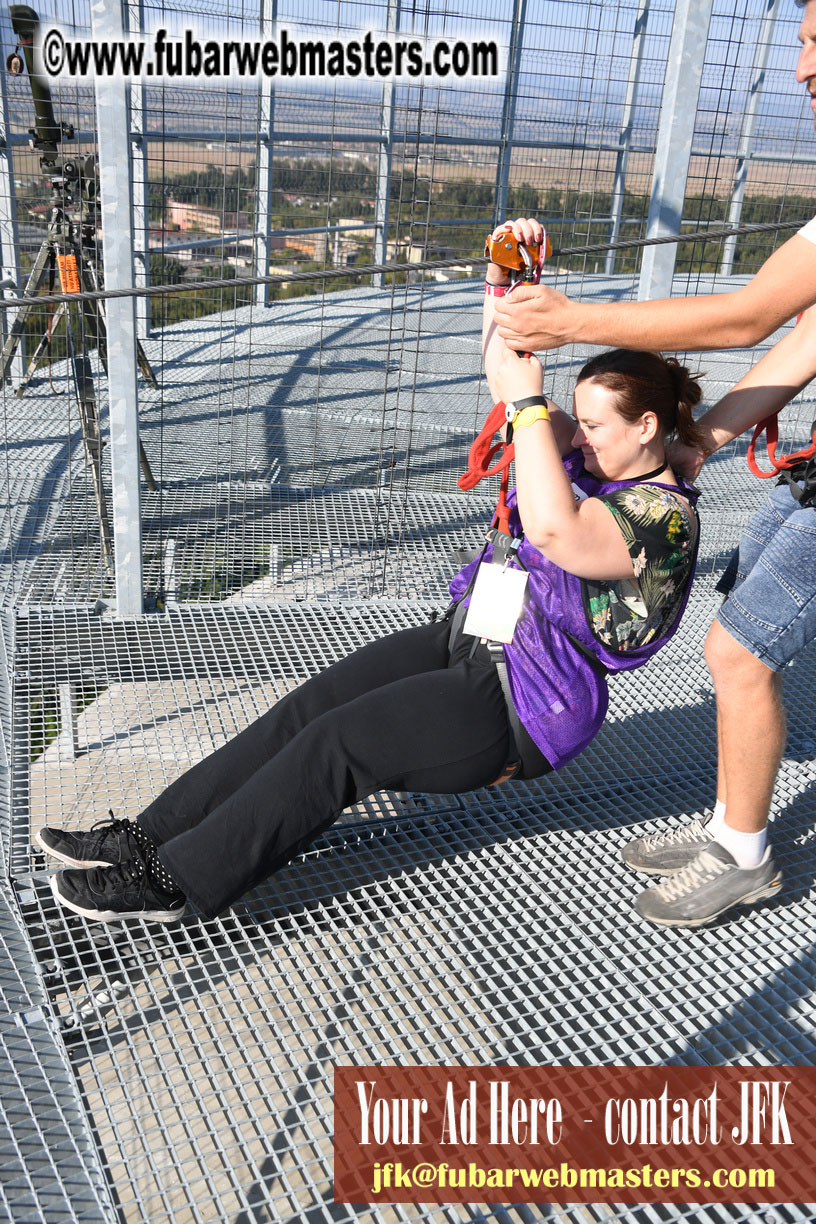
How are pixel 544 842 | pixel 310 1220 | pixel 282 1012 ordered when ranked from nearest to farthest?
pixel 310 1220 < pixel 282 1012 < pixel 544 842

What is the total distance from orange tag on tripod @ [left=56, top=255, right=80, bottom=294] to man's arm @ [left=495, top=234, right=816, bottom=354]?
196cm

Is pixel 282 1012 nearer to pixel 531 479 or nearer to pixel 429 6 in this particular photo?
pixel 531 479

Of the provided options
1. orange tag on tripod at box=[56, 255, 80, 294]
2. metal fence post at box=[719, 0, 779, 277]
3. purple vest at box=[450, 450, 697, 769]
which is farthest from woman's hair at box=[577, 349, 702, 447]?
metal fence post at box=[719, 0, 779, 277]

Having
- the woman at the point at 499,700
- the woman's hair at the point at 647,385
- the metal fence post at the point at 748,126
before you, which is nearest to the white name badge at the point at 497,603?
the woman at the point at 499,700

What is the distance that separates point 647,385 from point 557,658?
1.60 feet

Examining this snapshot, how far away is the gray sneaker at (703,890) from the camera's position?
191 cm

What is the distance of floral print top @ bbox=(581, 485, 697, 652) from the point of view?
5.46 ft

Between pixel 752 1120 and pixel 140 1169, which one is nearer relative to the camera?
pixel 140 1169

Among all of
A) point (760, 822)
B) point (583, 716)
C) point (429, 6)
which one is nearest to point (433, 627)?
point (583, 716)

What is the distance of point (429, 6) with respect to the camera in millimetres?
2703

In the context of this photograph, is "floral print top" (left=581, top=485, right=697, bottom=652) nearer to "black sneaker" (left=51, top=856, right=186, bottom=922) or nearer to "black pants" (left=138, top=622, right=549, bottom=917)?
"black pants" (left=138, top=622, right=549, bottom=917)

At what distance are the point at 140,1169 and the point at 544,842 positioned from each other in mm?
1031

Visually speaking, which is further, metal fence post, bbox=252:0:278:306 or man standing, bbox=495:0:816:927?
metal fence post, bbox=252:0:278:306

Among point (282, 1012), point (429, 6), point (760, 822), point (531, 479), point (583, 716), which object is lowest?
point (282, 1012)
